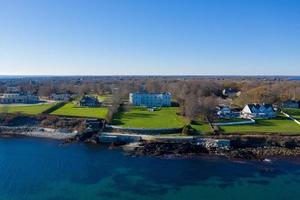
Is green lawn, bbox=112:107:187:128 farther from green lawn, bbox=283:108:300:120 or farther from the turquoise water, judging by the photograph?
green lawn, bbox=283:108:300:120

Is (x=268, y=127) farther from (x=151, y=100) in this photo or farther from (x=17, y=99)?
(x=17, y=99)

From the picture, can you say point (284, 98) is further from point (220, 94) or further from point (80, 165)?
point (80, 165)

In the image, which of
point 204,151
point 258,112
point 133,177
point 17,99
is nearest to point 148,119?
point 204,151

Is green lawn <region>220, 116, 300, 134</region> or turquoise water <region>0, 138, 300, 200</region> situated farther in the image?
Result: green lawn <region>220, 116, 300, 134</region>

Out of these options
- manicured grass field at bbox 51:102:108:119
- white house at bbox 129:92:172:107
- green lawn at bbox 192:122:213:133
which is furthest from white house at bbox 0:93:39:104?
green lawn at bbox 192:122:213:133

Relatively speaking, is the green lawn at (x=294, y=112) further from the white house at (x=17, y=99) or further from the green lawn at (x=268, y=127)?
the white house at (x=17, y=99)

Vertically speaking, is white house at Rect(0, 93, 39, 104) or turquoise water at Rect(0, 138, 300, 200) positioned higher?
white house at Rect(0, 93, 39, 104)
